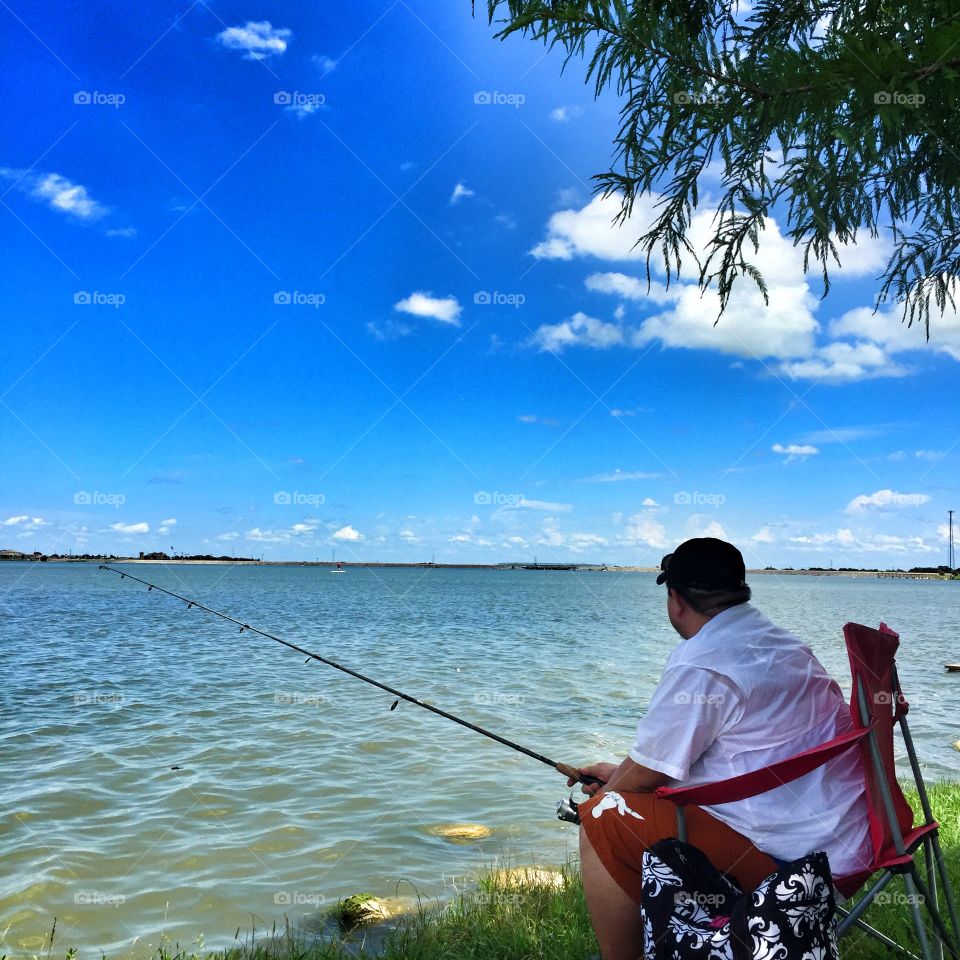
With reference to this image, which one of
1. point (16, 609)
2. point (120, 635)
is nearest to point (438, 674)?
point (120, 635)

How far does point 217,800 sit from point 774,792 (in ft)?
18.9

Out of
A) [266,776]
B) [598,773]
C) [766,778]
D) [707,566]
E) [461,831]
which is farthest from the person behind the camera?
[266,776]

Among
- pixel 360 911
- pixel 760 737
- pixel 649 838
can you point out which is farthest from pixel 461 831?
pixel 760 737

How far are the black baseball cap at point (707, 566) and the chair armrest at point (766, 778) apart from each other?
0.56 metres

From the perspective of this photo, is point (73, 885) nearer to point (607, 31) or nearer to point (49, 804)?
point (49, 804)

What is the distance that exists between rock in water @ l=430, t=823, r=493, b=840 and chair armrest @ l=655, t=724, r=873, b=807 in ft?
14.1

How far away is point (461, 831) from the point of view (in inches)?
245

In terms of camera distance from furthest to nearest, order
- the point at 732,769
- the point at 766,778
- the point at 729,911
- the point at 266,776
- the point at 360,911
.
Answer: the point at 266,776 < the point at 360,911 < the point at 732,769 < the point at 766,778 < the point at 729,911

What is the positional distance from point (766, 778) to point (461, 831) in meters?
4.50

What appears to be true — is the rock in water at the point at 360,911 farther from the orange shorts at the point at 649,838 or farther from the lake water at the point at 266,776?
the orange shorts at the point at 649,838

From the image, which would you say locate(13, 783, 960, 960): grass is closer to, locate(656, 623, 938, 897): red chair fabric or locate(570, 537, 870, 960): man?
locate(570, 537, 870, 960): man

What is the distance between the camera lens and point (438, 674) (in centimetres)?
1523

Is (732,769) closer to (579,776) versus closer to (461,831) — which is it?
(579,776)

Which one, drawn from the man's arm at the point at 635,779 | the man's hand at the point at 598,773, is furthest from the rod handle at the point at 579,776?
the man's arm at the point at 635,779
